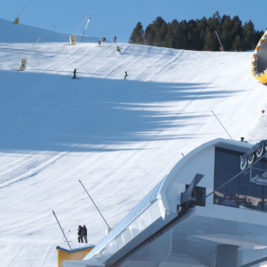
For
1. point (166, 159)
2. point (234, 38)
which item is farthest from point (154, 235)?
point (234, 38)

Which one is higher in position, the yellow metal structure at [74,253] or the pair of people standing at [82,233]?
the yellow metal structure at [74,253]

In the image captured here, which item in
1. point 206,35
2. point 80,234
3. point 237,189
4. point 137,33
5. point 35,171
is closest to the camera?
point 237,189

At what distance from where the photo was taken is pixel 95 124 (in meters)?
32.6

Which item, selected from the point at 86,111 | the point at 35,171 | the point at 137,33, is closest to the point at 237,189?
the point at 35,171

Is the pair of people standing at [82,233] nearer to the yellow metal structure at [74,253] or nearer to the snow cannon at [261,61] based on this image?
the yellow metal structure at [74,253]

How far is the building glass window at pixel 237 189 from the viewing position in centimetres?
1218

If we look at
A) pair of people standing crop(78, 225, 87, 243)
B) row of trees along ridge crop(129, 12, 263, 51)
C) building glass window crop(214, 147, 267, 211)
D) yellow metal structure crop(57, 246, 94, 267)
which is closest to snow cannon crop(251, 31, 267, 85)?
building glass window crop(214, 147, 267, 211)

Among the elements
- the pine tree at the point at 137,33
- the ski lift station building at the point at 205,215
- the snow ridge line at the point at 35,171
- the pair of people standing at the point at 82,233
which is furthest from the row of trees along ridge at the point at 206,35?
the ski lift station building at the point at 205,215

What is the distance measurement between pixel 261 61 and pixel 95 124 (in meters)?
16.9

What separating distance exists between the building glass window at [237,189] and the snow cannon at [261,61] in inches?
136

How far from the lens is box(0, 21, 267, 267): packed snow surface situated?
22016mm

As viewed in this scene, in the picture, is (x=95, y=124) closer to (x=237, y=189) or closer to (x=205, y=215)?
(x=237, y=189)

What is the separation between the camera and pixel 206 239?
44.5 feet

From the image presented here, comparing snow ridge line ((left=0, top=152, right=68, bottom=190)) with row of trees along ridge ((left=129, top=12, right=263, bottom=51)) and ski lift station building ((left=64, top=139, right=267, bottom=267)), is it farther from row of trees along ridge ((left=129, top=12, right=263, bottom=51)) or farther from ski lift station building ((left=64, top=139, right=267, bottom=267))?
row of trees along ridge ((left=129, top=12, right=263, bottom=51))
